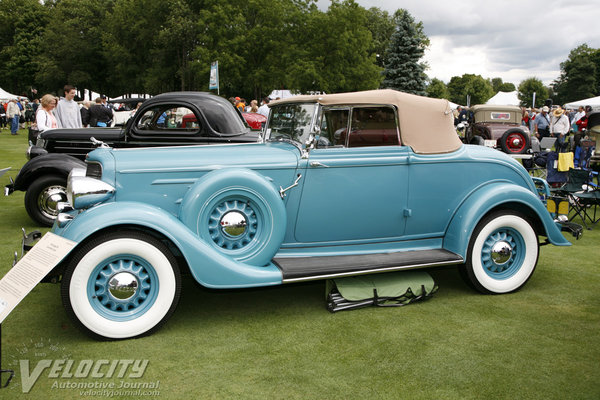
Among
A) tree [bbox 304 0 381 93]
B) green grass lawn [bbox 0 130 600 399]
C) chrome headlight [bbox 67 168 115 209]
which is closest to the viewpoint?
green grass lawn [bbox 0 130 600 399]

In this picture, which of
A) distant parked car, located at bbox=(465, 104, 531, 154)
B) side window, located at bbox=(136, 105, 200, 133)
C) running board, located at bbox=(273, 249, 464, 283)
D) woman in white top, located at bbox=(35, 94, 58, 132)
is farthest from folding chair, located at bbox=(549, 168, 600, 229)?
woman in white top, located at bbox=(35, 94, 58, 132)

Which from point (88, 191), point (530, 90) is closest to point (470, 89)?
point (530, 90)

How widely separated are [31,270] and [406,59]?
115 ft

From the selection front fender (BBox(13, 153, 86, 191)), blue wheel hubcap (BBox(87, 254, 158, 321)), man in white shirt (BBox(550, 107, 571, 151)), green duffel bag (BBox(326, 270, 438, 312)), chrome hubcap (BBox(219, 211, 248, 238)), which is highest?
man in white shirt (BBox(550, 107, 571, 151))

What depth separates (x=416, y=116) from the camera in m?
4.55

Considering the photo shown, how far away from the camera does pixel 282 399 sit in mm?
2916

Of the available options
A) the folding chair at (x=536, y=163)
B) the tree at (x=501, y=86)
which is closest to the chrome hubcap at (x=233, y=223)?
the folding chair at (x=536, y=163)

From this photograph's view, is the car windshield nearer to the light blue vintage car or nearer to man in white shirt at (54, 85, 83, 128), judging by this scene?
the light blue vintage car

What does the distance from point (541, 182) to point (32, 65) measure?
195 feet

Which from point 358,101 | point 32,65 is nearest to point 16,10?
point 32,65

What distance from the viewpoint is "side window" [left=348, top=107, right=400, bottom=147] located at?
4.40 metres

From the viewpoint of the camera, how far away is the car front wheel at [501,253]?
15.0 feet

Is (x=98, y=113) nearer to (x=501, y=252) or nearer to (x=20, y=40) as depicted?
(x=501, y=252)

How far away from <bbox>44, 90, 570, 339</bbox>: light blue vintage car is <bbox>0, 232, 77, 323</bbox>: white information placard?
0.39ft
